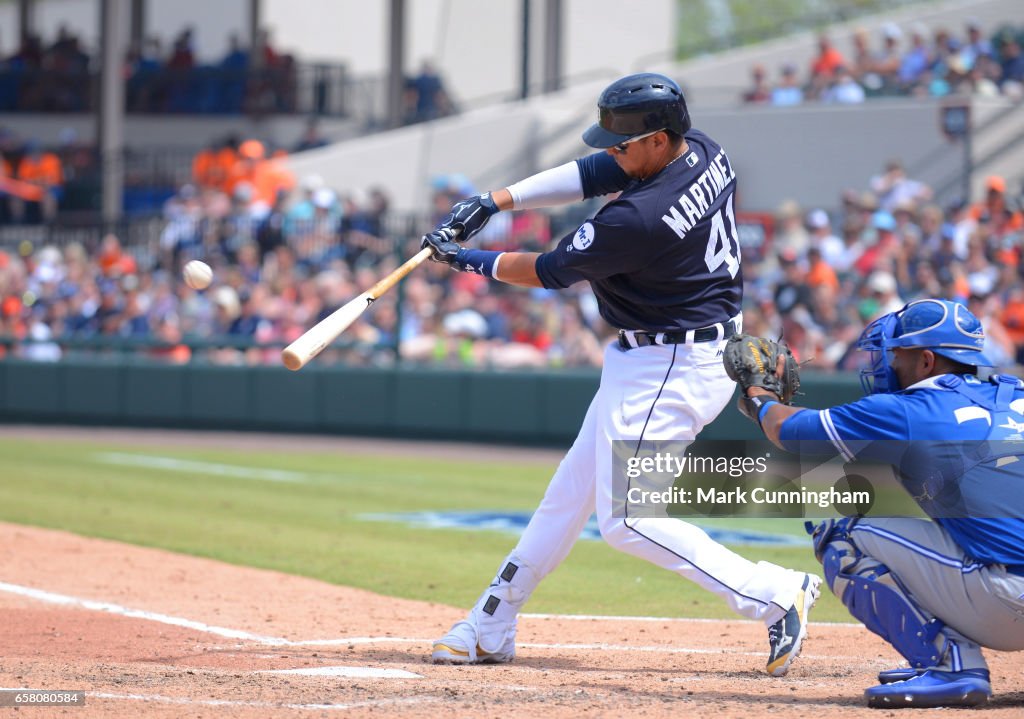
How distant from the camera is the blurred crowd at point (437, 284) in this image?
13.0 m

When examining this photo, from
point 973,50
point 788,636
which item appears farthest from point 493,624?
point 973,50

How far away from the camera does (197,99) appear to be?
2858 centimetres

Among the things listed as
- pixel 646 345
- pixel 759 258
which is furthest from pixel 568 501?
pixel 759 258

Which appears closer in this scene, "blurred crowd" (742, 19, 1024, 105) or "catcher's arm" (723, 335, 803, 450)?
"catcher's arm" (723, 335, 803, 450)

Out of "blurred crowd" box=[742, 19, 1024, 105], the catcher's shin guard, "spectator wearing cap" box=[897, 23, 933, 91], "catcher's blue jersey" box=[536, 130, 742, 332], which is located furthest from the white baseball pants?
"spectator wearing cap" box=[897, 23, 933, 91]

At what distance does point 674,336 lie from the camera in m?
4.80

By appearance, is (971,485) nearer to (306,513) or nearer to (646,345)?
(646,345)

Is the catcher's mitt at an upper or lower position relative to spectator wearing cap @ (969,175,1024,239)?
upper

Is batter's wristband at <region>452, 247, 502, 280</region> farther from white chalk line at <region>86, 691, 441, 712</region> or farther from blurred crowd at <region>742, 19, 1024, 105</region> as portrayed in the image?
blurred crowd at <region>742, 19, 1024, 105</region>

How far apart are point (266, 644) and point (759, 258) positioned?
36.2ft

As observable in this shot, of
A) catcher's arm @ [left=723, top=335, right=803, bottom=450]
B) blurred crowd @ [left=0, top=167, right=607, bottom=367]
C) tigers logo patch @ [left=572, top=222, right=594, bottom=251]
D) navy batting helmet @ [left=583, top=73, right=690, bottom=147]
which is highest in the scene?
navy batting helmet @ [left=583, top=73, right=690, bottom=147]

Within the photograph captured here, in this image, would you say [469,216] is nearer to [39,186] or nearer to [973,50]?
[973,50]

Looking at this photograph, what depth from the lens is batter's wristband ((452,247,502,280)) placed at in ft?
16.0

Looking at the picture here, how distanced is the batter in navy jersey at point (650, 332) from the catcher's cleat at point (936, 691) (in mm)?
534
